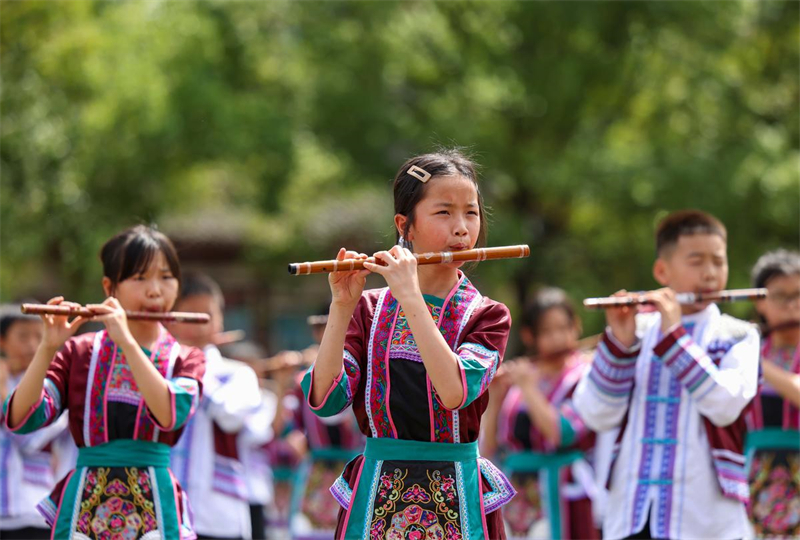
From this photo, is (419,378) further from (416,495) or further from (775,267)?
(775,267)

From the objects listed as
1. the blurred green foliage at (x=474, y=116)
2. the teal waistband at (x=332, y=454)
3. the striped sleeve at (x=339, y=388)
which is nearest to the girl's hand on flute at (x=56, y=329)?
the striped sleeve at (x=339, y=388)

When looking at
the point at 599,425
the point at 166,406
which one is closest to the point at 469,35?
the point at 599,425

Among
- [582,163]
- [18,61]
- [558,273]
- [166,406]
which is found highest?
[18,61]

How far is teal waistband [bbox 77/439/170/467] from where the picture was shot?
13.1 feet

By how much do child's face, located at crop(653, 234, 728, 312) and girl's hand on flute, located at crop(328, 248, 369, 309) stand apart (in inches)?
74.1

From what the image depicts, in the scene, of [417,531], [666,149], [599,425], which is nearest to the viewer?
[417,531]

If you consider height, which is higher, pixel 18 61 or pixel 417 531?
pixel 18 61

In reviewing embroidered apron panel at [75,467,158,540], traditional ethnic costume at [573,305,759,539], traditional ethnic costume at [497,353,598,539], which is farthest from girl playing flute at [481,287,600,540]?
embroidered apron panel at [75,467,158,540]

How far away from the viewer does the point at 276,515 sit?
447 inches

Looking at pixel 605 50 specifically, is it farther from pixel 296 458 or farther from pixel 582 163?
pixel 296 458

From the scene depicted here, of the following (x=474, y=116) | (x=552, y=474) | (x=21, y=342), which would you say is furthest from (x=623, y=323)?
(x=474, y=116)

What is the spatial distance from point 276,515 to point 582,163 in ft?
15.8

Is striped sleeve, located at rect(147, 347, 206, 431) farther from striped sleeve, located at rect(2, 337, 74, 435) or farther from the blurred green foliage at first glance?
the blurred green foliage

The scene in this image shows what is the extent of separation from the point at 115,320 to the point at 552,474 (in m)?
3.72
